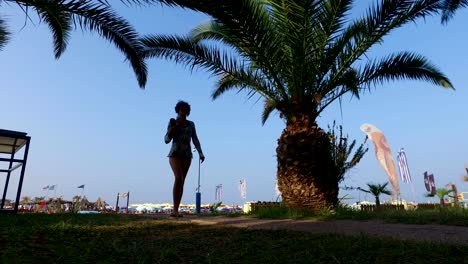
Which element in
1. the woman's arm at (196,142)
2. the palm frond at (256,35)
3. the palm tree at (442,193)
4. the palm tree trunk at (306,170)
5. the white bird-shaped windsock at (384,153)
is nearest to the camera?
the palm frond at (256,35)

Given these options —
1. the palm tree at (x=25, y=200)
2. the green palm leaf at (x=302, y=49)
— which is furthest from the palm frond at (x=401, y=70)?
the palm tree at (x=25, y=200)

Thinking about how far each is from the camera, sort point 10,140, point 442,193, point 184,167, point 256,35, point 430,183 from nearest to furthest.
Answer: point 184,167 → point 256,35 → point 10,140 → point 442,193 → point 430,183

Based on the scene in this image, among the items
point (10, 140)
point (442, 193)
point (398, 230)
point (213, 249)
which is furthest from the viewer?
point (442, 193)

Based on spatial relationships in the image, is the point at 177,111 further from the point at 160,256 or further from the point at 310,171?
the point at 160,256

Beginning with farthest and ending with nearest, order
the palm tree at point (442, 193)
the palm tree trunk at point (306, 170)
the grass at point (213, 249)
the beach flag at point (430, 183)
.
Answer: the beach flag at point (430, 183)
the palm tree at point (442, 193)
the palm tree trunk at point (306, 170)
the grass at point (213, 249)

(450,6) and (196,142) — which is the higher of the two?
(450,6)

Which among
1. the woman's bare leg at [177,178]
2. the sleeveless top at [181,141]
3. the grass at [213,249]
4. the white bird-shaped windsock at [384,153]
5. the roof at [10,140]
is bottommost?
the grass at [213,249]

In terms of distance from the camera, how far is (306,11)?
19.9ft

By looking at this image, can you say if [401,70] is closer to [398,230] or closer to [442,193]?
[398,230]

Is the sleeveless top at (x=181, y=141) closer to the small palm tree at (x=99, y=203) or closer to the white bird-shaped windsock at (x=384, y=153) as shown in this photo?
the white bird-shaped windsock at (x=384, y=153)

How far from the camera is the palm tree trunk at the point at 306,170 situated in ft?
22.6

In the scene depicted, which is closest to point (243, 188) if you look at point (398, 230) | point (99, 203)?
point (99, 203)

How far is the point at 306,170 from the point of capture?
698 centimetres

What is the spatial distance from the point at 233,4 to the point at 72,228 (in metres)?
3.61
